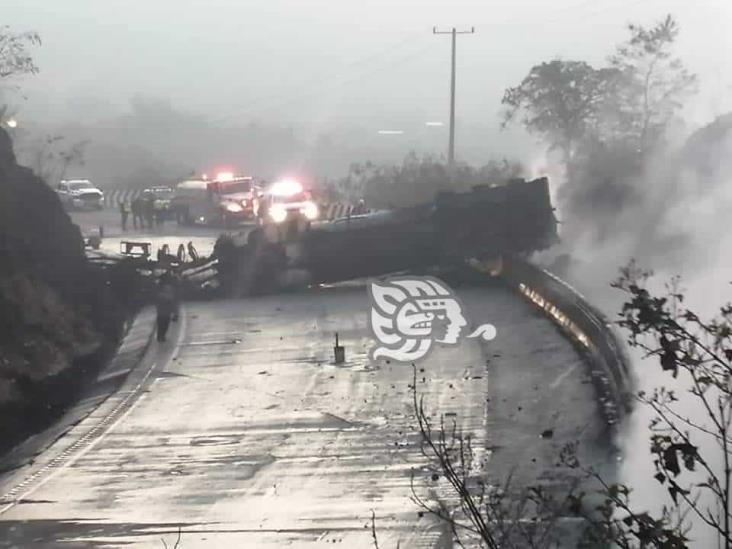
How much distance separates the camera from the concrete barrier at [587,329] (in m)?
16.0

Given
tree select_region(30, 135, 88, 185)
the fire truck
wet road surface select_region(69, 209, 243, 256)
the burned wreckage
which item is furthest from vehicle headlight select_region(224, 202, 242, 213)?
tree select_region(30, 135, 88, 185)

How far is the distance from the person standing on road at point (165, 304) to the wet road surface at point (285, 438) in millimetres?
472

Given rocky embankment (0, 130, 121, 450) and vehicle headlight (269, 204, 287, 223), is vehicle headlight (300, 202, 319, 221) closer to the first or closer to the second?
vehicle headlight (269, 204, 287, 223)

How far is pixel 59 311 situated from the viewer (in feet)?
88.9

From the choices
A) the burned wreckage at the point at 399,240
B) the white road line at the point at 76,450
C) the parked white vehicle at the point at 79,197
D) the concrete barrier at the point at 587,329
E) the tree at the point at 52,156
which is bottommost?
the white road line at the point at 76,450

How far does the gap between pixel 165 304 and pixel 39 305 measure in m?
3.18

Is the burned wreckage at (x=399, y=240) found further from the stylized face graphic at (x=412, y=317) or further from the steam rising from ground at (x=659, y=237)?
the steam rising from ground at (x=659, y=237)

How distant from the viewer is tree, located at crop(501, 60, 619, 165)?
5844 cm

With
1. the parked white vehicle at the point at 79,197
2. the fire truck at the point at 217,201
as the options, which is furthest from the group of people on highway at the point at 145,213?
the parked white vehicle at the point at 79,197

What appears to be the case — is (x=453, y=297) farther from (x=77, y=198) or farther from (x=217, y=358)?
(x=77, y=198)

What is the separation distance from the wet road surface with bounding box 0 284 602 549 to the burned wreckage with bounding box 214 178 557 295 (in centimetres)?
444

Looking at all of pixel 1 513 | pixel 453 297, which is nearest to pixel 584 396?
pixel 1 513

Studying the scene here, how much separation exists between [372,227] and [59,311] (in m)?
6.93

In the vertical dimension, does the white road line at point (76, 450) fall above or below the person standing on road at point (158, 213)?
below
